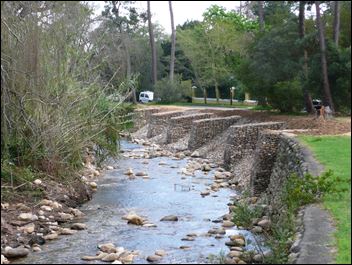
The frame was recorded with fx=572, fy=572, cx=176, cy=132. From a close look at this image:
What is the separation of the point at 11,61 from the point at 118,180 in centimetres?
662

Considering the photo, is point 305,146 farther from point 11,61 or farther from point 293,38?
point 293,38

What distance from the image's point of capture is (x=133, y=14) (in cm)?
4766

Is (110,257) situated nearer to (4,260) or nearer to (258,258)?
(4,260)

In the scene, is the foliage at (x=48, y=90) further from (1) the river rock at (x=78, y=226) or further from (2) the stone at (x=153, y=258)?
(2) the stone at (x=153, y=258)

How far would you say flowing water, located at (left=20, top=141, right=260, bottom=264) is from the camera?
9617 mm

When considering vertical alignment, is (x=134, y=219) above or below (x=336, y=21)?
below

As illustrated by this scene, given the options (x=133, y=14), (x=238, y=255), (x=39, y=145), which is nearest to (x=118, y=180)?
(x=39, y=145)

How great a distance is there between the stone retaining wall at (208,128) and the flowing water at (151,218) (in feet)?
18.6

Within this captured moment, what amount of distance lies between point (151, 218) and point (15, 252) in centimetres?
393

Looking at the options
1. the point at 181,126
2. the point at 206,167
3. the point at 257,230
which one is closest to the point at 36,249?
the point at 257,230

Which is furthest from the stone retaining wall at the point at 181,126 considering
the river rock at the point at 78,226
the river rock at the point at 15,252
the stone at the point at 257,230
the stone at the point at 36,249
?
the river rock at the point at 15,252

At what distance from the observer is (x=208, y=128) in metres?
25.6

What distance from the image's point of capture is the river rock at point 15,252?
9.13 metres

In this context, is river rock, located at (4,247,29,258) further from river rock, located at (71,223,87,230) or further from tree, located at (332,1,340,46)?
tree, located at (332,1,340,46)
